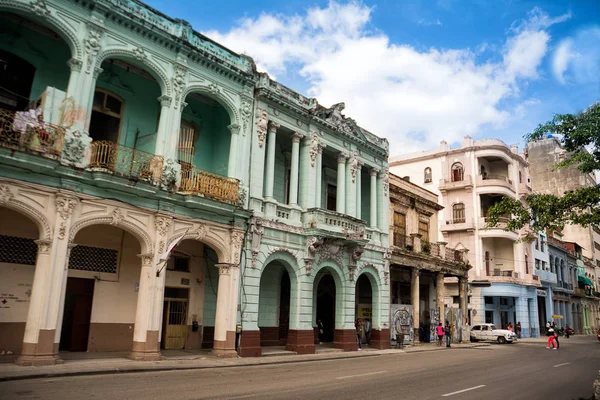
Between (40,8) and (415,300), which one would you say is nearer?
(40,8)

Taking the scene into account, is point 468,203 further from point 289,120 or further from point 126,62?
point 126,62

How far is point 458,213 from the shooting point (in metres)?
41.9

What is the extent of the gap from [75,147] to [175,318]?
7814 mm

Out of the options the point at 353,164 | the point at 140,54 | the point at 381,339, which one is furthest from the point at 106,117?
the point at 381,339

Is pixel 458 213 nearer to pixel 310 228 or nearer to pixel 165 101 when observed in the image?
pixel 310 228

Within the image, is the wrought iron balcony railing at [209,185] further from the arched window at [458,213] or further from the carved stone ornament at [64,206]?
the arched window at [458,213]


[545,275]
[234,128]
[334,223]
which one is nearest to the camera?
[234,128]

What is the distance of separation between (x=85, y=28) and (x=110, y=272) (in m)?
7.99

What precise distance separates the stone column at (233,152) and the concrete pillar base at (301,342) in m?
6.99

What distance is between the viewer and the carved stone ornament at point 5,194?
39.1ft

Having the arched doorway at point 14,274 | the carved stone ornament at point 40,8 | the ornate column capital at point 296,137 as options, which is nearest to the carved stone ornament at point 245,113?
the ornate column capital at point 296,137

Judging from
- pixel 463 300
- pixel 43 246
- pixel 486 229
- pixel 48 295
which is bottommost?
pixel 48 295

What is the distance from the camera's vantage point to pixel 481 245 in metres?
40.6

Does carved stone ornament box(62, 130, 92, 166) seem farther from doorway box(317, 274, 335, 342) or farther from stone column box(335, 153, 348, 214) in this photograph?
doorway box(317, 274, 335, 342)
